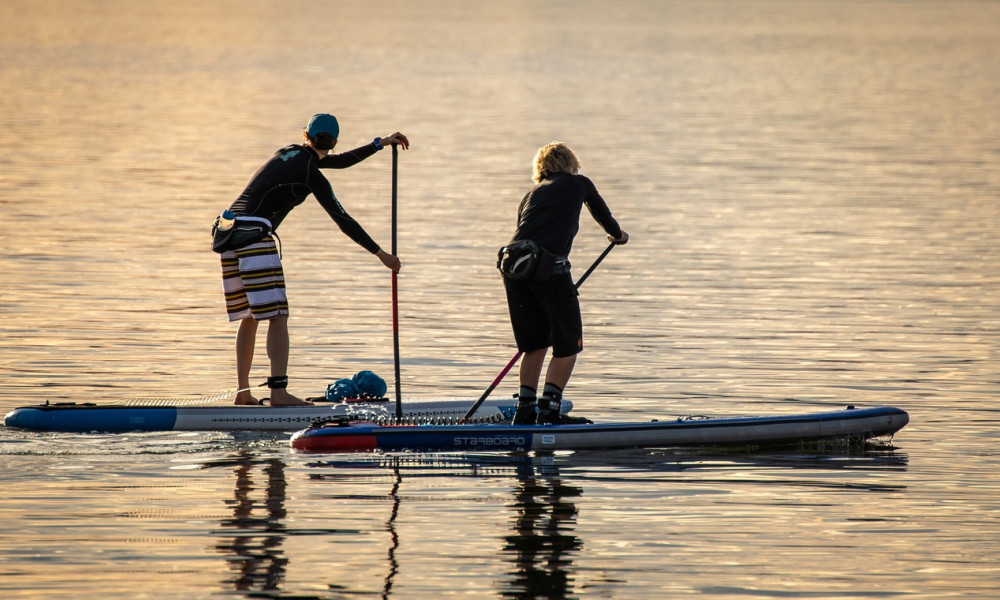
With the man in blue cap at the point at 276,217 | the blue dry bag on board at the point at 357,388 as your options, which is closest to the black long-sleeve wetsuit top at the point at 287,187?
the man in blue cap at the point at 276,217

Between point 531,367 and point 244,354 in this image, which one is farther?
point 244,354

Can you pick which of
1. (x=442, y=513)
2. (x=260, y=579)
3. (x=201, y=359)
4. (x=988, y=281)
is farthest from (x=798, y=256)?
(x=260, y=579)

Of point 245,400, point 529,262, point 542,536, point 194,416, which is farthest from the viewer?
point 245,400

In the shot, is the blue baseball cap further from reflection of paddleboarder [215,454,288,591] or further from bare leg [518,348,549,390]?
reflection of paddleboarder [215,454,288,591]

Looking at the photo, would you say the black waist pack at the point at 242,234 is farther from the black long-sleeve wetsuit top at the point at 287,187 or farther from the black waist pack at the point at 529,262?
the black waist pack at the point at 529,262

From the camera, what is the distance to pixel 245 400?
12352 mm

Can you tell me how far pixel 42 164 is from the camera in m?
33.8

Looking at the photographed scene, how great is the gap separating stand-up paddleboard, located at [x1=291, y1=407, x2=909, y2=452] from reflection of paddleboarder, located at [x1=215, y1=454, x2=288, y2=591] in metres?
0.52

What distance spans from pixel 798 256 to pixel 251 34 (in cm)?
8909

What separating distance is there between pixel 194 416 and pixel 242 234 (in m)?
1.30

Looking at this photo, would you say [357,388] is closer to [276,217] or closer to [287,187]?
[276,217]

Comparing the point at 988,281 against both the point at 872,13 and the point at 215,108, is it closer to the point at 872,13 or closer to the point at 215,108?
the point at 215,108

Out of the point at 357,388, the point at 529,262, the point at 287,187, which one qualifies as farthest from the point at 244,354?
the point at 529,262

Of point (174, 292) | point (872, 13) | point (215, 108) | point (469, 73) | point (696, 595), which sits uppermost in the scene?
point (872, 13)
